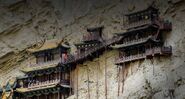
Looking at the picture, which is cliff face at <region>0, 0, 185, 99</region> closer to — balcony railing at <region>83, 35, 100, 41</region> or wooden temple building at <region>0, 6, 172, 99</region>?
wooden temple building at <region>0, 6, 172, 99</region>

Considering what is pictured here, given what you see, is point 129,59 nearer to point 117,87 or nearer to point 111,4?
point 117,87

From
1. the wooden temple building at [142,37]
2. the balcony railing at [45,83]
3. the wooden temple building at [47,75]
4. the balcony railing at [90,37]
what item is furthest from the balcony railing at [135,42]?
the balcony railing at [45,83]

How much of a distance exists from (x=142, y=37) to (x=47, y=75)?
322 inches

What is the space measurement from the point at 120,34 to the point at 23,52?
9.72 meters

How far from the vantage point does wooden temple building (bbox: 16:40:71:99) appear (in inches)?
1474

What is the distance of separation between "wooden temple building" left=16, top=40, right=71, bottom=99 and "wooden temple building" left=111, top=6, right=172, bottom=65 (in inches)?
190

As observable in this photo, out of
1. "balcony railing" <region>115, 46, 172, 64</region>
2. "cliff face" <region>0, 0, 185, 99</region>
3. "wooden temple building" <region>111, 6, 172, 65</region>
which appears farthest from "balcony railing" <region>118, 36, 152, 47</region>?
"cliff face" <region>0, 0, 185, 99</region>

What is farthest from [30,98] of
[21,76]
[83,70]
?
[83,70]

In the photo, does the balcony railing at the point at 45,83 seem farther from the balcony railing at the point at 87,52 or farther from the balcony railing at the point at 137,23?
the balcony railing at the point at 137,23

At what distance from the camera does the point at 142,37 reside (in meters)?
35.2

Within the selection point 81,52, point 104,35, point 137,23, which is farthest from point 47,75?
point 137,23

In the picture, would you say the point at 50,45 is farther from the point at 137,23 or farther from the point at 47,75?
the point at 137,23

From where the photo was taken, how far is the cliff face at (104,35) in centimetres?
3153

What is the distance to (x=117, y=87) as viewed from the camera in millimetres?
34375
